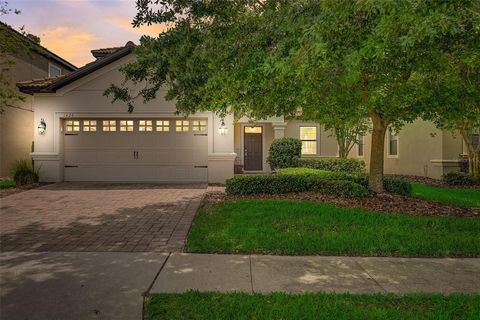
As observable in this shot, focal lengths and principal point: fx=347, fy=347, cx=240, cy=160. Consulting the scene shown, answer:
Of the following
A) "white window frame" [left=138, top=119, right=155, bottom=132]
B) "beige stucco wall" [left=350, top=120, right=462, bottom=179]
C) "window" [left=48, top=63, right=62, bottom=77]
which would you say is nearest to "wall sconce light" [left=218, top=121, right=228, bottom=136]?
"white window frame" [left=138, top=119, right=155, bottom=132]

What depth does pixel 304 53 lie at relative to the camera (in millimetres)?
4250

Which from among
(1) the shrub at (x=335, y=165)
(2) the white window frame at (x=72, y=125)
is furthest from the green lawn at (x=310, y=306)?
(1) the shrub at (x=335, y=165)

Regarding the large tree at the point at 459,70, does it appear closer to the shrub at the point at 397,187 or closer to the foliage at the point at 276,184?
the shrub at the point at 397,187

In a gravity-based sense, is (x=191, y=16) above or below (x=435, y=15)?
above

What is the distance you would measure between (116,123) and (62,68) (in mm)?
10895

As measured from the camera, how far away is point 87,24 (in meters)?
11.7

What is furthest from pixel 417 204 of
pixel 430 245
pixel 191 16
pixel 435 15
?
pixel 191 16

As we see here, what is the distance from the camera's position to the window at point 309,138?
2167 cm

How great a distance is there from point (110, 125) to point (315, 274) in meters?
12.5

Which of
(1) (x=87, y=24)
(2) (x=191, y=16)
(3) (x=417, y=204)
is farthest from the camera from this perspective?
(1) (x=87, y=24)

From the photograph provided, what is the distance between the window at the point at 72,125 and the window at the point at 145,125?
8.84ft

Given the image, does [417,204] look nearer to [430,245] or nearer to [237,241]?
[430,245]

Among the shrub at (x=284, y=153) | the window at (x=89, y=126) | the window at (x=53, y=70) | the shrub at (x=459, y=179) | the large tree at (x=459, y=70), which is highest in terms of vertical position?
the window at (x=53, y=70)

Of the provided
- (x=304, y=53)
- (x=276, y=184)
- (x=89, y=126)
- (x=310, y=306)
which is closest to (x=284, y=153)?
(x=276, y=184)
